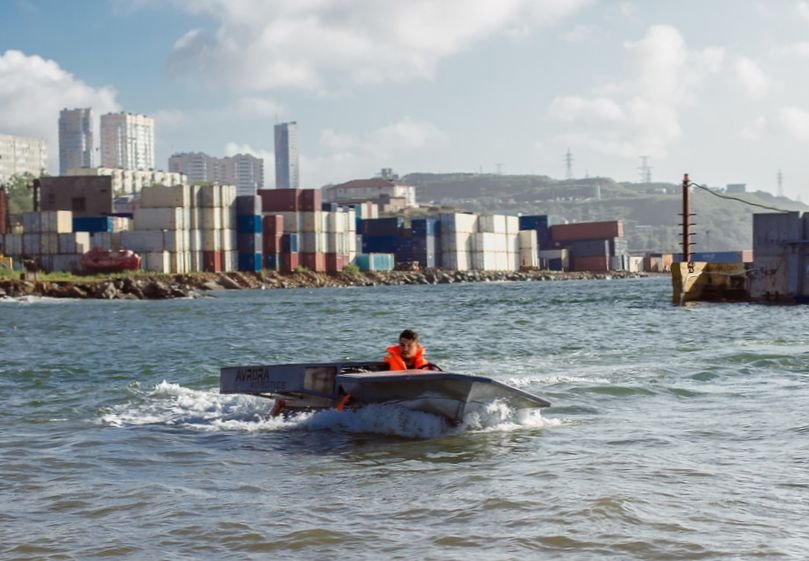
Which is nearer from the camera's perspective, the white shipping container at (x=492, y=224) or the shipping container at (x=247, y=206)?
the shipping container at (x=247, y=206)

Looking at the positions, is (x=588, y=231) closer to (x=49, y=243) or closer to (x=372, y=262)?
(x=372, y=262)

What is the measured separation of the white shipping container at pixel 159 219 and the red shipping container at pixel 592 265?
7773 centimetres

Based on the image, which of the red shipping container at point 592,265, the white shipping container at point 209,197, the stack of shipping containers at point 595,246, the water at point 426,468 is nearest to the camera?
the water at point 426,468

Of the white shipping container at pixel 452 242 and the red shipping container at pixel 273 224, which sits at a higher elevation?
the red shipping container at pixel 273 224

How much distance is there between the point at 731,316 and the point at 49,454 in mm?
30651

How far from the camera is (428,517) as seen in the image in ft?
30.2

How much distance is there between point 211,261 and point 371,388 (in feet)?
344

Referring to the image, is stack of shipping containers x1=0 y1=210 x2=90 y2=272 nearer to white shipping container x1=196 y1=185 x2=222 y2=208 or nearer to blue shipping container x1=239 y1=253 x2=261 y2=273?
white shipping container x1=196 y1=185 x2=222 y2=208

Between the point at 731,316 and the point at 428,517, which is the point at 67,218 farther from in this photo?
the point at 428,517

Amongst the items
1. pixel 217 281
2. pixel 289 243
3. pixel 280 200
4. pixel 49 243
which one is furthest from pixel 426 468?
pixel 280 200

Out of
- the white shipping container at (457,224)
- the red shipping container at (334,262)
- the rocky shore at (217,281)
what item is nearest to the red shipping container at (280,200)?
the red shipping container at (334,262)

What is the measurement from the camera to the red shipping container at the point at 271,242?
12381 centimetres

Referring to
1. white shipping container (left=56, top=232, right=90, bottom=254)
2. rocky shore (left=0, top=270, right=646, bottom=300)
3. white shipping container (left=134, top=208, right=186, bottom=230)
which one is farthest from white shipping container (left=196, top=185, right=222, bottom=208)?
white shipping container (left=56, top=232, right=90, bottom=254)

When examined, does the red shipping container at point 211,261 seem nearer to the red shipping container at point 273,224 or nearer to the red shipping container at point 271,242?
the red shipping container at point 271,242
